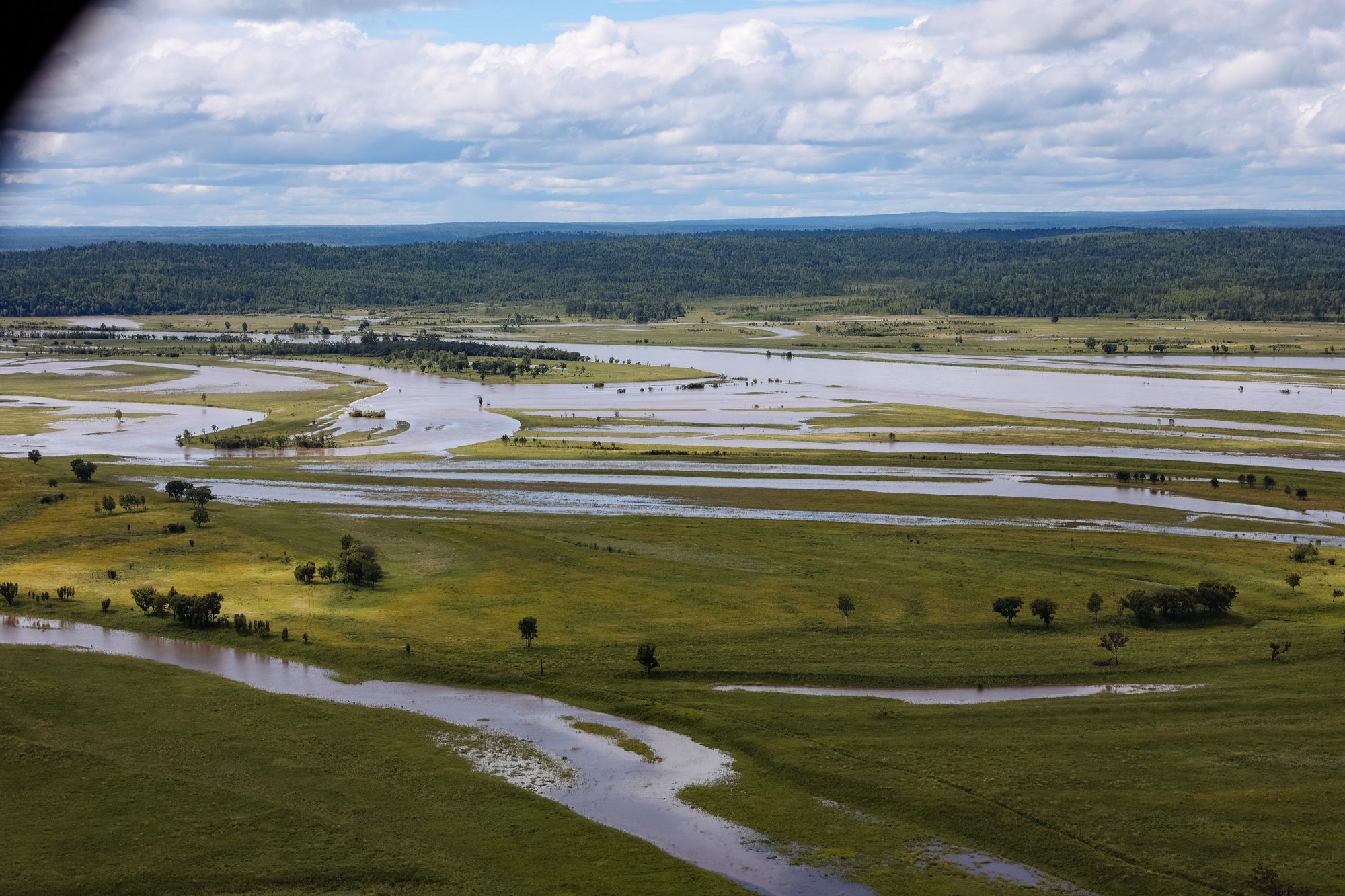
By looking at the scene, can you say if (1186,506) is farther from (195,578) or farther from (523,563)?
(195,578)

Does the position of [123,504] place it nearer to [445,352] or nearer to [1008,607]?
[1008,607]

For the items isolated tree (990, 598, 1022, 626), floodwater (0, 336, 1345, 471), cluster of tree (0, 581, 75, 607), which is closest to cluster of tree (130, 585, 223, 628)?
cluster of tree (0, 581, 75, 607)

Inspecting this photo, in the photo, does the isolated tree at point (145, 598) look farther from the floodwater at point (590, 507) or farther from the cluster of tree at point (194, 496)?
the floodwater at point (590, 507)

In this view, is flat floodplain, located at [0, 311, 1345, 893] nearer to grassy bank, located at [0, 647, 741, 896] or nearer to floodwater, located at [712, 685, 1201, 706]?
grassy bank, located at [0, 647, 741, 896]

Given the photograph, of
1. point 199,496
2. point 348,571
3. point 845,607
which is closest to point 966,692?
point 845,607

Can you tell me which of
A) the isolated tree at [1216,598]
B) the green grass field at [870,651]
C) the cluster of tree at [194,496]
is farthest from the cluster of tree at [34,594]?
the isolated tree at [1216,598]

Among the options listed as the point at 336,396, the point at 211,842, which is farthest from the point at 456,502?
the point at 336,396
